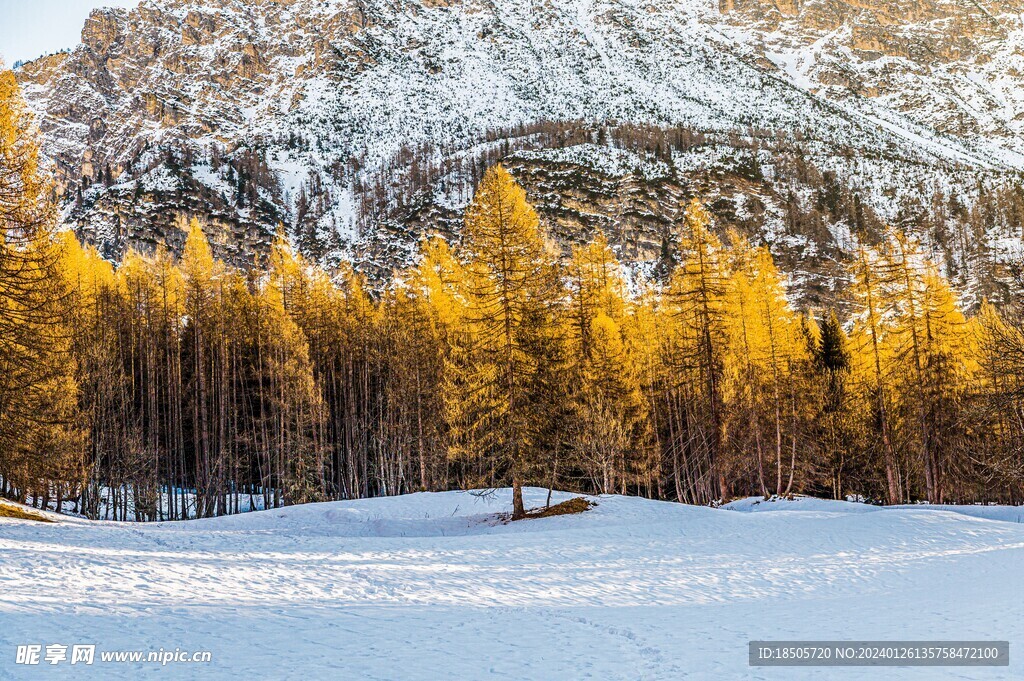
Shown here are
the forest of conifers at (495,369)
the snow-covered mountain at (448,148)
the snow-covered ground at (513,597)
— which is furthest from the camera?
the snow-covered mountain at (448,148)

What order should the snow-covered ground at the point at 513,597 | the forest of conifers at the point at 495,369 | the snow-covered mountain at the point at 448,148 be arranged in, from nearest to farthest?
the snow-covered ground at the point at 513,597 < the forest of conifers at the point at 495,369 < the snow-covered mountain at the point at 448,148

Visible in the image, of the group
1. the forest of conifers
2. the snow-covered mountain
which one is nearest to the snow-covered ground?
the forest of conifers

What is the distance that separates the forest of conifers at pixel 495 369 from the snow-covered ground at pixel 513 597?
4.52 meters

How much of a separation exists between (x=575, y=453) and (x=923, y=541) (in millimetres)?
14394

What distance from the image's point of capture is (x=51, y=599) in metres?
7.57

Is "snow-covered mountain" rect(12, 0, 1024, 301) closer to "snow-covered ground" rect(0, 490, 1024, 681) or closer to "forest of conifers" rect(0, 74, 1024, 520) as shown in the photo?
"forest of conifers" rect(0, 74, 1024, 520)

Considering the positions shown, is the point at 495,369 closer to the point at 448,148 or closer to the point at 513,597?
the point at 513,597

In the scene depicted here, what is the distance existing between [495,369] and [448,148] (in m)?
148

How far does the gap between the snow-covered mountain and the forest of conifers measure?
80442mm

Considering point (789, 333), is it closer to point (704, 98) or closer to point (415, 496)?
point (415, 496)

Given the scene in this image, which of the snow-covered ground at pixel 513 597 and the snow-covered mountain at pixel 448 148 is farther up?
the snow-covered mountain at pixel 448 148

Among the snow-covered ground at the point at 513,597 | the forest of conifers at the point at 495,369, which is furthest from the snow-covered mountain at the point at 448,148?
the snow-covered ground at the point at 513,597

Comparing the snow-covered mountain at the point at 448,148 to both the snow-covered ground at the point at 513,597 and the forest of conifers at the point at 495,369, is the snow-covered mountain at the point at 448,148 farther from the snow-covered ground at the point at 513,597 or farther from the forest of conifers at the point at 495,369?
the snow-covered ground at the point at 513,597

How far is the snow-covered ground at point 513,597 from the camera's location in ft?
22.4
